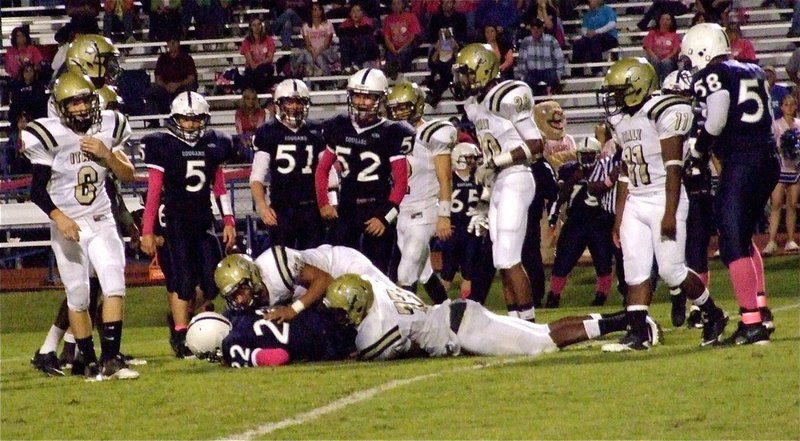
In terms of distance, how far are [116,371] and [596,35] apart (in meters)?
11.0

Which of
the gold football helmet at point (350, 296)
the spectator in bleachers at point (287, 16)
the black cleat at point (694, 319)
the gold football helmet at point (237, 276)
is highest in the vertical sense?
the spectator in bleachers at point (287, 16)

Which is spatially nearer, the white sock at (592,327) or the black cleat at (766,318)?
the white sock at (592,327)

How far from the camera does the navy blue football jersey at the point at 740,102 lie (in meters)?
7.91

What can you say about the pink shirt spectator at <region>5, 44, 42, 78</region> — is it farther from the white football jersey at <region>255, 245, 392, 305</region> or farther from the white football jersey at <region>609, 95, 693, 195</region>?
the white football jersey at <region>609, 95, 693, 195</region>

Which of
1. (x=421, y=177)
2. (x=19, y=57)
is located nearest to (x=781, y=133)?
(x=421, y=177)

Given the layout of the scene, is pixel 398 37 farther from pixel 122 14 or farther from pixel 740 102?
pixel 740 102

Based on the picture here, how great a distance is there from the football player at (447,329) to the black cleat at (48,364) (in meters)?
1.70

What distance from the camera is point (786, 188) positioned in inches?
570

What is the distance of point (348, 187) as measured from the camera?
374 inches

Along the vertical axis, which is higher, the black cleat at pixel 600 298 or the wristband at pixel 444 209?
the wristband at pixel 444 209

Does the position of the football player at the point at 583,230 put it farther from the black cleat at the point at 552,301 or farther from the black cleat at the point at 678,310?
the black cleat at the point at 678,310

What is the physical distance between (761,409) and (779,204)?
8.30 metres

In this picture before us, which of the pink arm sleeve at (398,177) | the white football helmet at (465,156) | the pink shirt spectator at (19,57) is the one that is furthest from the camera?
the pink shirt spectator at (19,57)

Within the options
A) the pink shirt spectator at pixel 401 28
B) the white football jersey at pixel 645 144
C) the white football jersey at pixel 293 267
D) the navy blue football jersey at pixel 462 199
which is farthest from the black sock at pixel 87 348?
the pink shirt spectator at pixel 401 28
